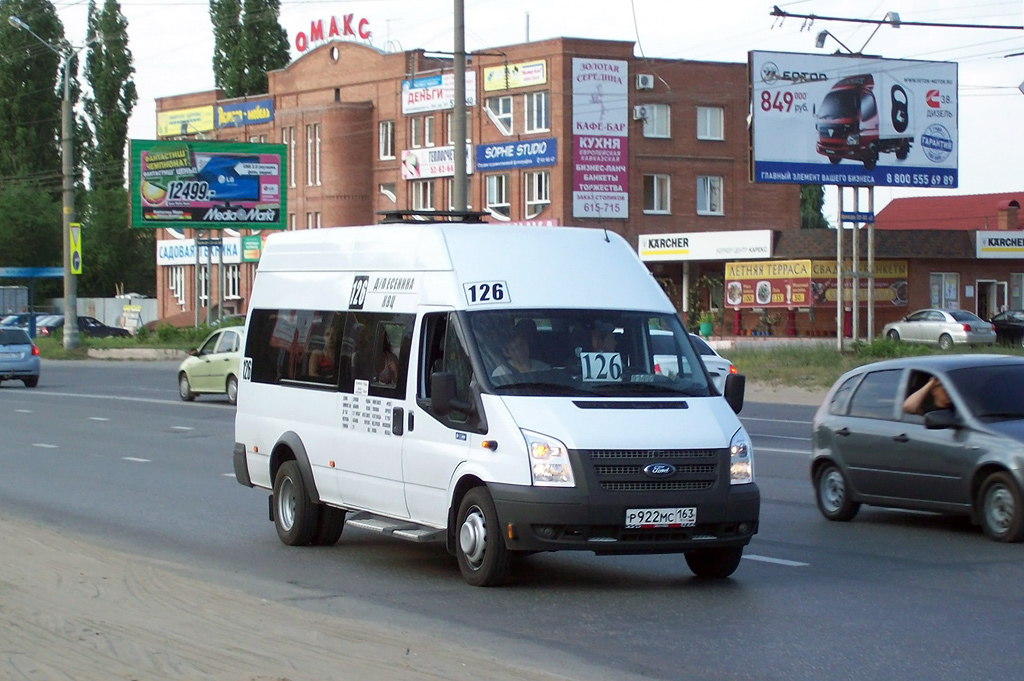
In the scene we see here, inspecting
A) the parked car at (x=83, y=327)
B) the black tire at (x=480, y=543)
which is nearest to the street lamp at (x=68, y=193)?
the parked car at (x=83, y=327)

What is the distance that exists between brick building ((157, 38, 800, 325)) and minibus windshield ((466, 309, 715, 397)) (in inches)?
1867

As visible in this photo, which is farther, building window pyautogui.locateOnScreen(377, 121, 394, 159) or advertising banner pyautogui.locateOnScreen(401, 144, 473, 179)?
building window pyautogui.locateOnScreen(377, 121, 394, 159)

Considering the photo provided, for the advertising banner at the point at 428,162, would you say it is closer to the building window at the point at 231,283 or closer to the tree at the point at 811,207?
the building window at the point at 231,283

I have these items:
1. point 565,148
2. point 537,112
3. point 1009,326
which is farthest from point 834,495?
point 537,112

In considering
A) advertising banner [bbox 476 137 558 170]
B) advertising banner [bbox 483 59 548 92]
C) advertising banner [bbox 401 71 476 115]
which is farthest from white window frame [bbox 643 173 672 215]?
advertising banner [bbox 401 71 476 115]

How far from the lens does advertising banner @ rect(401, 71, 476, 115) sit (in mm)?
63925

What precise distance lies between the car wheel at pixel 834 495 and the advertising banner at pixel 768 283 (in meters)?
42.7

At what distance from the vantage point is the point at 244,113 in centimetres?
7750

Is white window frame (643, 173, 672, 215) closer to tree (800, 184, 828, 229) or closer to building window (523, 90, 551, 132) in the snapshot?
building window (523, 90, 551, 132)

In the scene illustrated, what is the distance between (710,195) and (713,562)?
5516 cm

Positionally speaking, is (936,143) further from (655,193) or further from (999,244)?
(655,193)

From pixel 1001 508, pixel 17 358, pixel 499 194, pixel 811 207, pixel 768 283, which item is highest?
pixel 811 207

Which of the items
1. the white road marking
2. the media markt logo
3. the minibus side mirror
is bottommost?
the white road marking

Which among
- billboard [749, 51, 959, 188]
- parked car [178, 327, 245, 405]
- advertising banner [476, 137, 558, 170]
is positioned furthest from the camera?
advertising banner [476, 137, 558, 170]
